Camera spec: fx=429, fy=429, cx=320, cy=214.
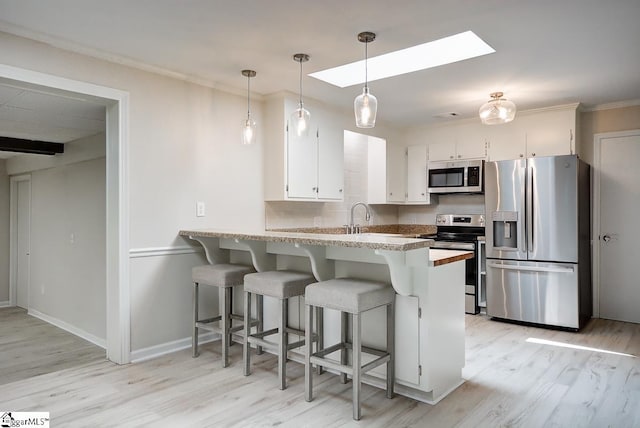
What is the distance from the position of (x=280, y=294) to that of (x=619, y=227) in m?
3.85

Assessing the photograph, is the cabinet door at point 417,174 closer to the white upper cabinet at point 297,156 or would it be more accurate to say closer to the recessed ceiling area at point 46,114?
the white upper cabinet at point 297,156

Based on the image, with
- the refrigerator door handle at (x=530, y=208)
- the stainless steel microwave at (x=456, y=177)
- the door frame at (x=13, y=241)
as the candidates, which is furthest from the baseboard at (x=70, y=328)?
the refrigerator door handle at (x=530, y=208)

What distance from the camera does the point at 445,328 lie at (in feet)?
8.69

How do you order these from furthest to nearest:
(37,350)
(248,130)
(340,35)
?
(37,350) → (248,130) → (340,35)

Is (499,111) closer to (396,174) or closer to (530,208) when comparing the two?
(530,208)

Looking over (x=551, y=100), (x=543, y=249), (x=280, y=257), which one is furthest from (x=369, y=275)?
(x=551, y=100)

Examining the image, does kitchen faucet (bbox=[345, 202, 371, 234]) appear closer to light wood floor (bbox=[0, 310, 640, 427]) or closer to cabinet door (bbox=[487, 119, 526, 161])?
cabinet door (bbox=[487, 119, 526, 161])

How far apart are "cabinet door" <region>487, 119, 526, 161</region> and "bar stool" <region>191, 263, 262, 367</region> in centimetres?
323

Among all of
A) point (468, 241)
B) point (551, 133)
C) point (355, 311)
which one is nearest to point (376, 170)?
point (468, 241)

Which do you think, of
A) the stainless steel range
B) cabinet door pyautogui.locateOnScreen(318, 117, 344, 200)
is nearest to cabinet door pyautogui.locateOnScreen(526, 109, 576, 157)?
the stainless steel range

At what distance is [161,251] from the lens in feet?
11.2

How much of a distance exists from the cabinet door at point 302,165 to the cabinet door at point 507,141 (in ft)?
6.96

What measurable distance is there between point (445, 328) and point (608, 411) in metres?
0.99

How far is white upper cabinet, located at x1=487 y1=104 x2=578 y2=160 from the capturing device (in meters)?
4.46
